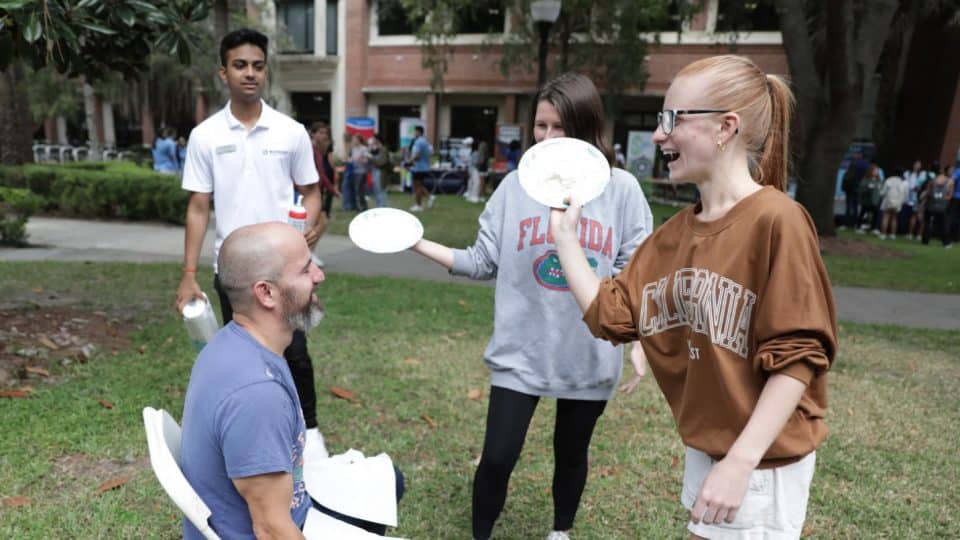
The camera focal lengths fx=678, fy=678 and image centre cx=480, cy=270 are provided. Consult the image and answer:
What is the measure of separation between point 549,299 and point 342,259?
7.34m

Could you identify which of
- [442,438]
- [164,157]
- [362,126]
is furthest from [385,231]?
[362,126]

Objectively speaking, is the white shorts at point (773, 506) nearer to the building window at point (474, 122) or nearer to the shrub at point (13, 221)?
the shrub at point (13, 221)

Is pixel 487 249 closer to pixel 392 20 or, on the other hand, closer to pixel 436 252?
pixel 436 252

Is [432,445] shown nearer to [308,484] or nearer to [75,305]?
[308,484]

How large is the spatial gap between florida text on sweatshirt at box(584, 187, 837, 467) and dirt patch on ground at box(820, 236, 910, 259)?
11955mm

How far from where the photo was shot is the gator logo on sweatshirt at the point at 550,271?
2439 mm

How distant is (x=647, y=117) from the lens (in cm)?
2639

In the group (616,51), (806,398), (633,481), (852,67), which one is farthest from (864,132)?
(806,398)

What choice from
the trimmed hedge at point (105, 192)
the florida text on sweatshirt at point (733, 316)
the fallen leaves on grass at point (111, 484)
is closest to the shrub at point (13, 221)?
the trimmed hedge at point (105, 192)

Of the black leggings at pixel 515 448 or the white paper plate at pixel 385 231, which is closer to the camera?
the white paper plate at pixel 385 231

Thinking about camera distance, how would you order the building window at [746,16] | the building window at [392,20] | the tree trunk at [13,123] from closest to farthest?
the tree trunk at [13,123] → the building window at [746,16] → the building window at [392,20]

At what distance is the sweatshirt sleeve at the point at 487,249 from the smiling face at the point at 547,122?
0.27 meters

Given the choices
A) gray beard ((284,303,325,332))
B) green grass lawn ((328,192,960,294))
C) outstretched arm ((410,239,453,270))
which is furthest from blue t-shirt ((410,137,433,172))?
gray beard ((284,303,325,332))

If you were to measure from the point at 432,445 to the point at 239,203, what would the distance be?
5.52 ft
